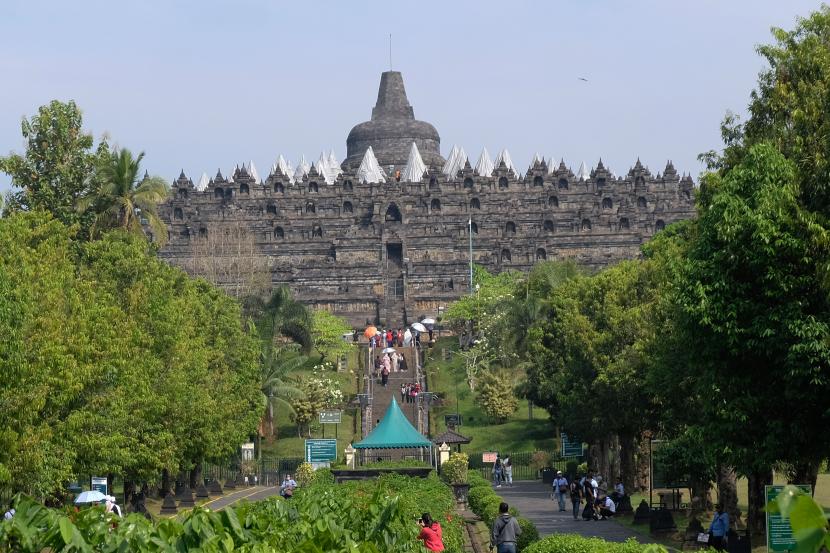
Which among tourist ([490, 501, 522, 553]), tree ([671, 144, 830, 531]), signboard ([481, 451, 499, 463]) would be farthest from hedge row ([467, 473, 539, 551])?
signboard ([481, 451, 499, 463])

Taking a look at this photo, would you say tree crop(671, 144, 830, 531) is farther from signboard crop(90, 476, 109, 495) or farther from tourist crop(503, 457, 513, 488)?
tourist crop(503, 457, 513, 488)

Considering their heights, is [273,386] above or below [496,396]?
above

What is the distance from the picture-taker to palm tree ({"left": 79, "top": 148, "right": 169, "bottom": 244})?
171ft

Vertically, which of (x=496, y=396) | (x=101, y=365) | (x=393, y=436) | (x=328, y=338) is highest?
(x=328, y=338)

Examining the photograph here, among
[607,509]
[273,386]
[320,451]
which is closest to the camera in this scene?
[607,509]

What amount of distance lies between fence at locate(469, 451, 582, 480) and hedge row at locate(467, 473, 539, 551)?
40.7ft

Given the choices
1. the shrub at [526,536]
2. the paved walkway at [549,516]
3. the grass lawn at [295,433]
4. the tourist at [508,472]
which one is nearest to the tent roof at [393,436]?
the paved walkway at [549,516]

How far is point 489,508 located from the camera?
119 ft

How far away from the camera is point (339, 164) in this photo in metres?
145

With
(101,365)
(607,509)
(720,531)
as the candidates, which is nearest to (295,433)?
(607,509)

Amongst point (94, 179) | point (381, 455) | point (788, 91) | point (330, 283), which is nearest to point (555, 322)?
point (381, 455)

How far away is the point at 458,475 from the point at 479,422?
25740 mm

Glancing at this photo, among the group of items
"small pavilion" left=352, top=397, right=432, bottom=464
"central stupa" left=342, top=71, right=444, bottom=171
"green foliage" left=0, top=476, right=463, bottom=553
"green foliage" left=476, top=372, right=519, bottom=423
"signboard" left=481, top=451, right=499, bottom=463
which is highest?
"central stupa" left=342, top=71, right=444, bottom=171

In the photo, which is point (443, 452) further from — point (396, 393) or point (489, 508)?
point (396, 393)
